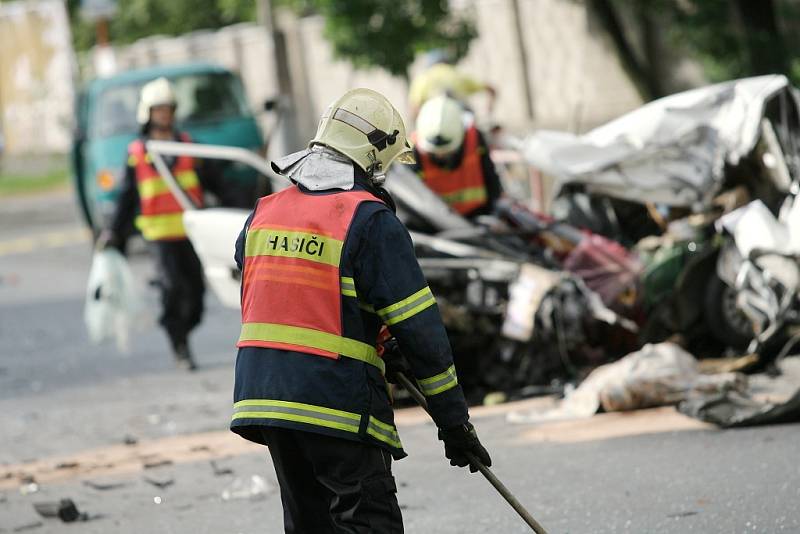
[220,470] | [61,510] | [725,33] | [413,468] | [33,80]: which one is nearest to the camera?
[61,510]

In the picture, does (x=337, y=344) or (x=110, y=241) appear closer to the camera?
(x=337, y=344)

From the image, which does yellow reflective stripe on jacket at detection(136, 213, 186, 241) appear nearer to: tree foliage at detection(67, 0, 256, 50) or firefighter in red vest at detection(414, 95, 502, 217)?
firefighter in red vest at detection(414, 95, 502, 217)

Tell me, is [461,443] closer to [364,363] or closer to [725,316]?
[364,363]

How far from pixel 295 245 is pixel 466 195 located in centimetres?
493

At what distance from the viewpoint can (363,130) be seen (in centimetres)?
444

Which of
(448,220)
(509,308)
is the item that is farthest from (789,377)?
(448,220)

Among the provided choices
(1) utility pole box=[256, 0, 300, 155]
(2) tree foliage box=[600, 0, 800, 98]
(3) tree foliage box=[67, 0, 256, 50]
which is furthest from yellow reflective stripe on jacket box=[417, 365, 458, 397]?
(3) tree foliage box=[67, 0, 256, 50]

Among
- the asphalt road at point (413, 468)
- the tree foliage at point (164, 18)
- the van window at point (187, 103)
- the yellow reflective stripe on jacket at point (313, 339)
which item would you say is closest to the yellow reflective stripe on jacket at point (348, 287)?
the yellow reflective stripe on jacket at point (313, 339)

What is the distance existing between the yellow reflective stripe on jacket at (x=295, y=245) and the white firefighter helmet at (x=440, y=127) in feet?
15.0

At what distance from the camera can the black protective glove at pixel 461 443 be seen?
14.2ft

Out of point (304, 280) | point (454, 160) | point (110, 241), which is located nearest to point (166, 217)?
point (110, 241)

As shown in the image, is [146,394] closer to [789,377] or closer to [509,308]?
[509,308]

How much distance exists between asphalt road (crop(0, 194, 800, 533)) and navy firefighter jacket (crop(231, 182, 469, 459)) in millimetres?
1683

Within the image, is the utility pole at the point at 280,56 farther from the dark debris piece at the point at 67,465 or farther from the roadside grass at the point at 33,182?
the dark debris piece at the point at 67,465
